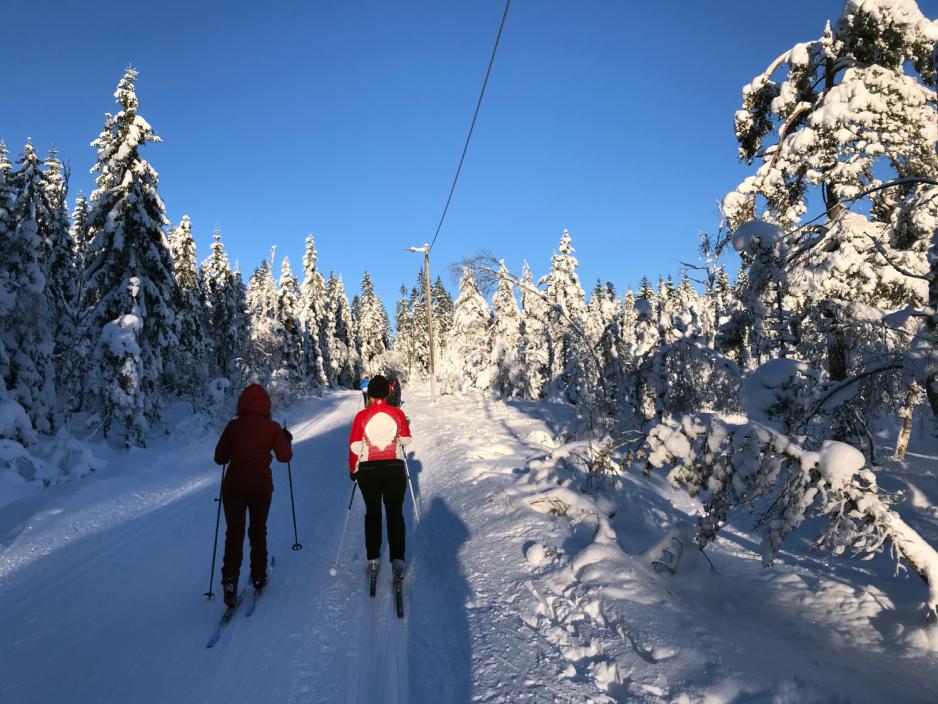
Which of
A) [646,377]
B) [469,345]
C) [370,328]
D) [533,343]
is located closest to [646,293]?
[533,343]

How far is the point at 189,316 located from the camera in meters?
28.9

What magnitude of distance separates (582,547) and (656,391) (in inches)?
333

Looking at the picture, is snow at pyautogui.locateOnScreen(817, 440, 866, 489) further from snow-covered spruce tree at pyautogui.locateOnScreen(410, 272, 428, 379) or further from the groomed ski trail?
snow-covered spruce tree at pyautogui.locateOnScreen(410, 272, 428, 379)

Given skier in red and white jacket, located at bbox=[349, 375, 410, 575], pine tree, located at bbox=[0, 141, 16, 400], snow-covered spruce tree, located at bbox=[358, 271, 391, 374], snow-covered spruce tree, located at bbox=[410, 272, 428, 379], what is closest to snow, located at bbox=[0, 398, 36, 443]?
pine tree, located at bbox=[0, 141, 16, 400]

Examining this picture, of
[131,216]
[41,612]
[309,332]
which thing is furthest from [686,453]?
[309,332]

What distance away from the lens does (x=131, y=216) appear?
16.8 m

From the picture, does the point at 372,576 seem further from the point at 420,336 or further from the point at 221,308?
the point at 420,336

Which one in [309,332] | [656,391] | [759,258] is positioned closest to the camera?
[759,258]

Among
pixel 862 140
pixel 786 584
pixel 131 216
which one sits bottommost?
pixel 786 584

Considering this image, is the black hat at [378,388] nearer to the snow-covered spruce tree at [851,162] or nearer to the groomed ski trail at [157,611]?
the groomed ski trail at [157,611]

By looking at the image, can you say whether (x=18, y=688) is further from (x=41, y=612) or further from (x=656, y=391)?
(x=656, y=391)

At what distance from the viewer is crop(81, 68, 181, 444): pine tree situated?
15.9 meters

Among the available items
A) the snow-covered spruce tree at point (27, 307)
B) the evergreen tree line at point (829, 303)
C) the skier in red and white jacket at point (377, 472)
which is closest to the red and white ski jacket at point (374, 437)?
the skier in red and white jacket at point (377, 472)

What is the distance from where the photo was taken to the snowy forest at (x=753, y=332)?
424cm
